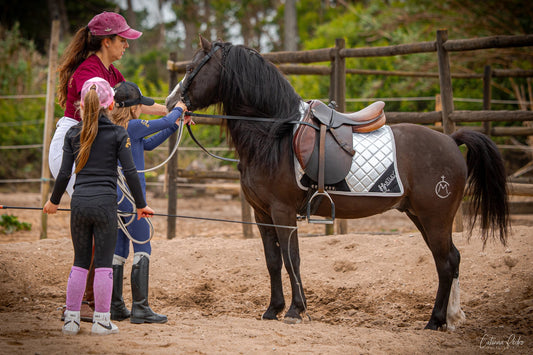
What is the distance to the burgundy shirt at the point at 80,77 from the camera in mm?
3281

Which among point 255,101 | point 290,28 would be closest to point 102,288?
point 255,101

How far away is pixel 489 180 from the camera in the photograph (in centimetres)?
394

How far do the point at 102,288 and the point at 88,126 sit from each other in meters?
0.95

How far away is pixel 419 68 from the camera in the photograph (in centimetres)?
1127

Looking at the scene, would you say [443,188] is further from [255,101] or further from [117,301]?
[117,301]

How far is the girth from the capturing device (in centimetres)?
359

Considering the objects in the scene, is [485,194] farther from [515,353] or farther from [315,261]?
[315,261]

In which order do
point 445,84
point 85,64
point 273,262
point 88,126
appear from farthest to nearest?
point 445,84, point 273,262, point 85,64, point 88,126

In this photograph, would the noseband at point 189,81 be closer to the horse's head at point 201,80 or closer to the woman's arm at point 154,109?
the horse's head at point 201,80

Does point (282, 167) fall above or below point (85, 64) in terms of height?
below

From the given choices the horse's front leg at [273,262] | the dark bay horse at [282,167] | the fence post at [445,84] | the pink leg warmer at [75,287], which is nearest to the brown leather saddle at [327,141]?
the dark bay horse at [282,167]

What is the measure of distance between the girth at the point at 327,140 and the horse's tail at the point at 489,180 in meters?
0.80

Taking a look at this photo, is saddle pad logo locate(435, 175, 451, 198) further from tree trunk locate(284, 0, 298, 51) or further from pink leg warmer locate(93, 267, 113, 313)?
tree trunk locate(284, 0, 298, 51)

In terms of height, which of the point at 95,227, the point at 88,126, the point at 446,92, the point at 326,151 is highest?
the point at 446,92
